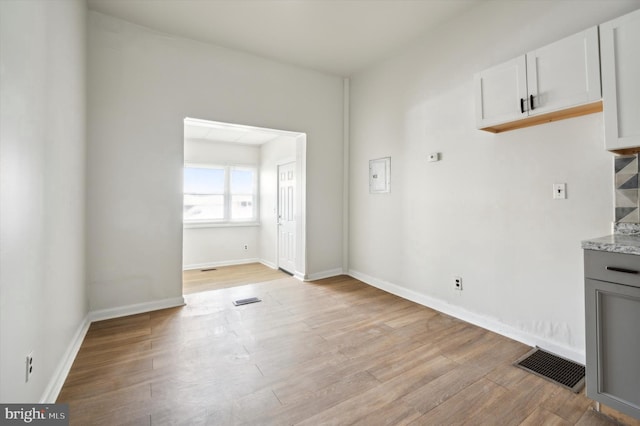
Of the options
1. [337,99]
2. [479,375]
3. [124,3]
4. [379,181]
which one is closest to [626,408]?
[479,375]

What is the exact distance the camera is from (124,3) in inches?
116

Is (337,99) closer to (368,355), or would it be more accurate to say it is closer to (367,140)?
(367,140)

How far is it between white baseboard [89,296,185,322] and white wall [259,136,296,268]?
2.47 m

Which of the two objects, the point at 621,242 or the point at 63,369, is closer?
the point at 621,242

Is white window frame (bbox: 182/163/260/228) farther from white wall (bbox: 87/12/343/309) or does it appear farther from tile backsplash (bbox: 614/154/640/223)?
tile backsplash (bbox: 614/154/640/223)

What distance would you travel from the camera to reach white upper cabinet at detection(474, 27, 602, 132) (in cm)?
198

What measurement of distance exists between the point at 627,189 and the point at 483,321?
162 centimetres

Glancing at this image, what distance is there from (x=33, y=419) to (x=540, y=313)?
3.52m

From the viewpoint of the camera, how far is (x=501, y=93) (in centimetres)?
247

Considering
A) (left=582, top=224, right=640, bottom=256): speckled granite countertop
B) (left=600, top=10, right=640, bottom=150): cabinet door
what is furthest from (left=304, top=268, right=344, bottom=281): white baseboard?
(left=600, top=10, right=640, bottom=150): cabinet door

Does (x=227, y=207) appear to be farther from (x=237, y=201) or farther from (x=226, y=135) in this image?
(x=226, y=135)

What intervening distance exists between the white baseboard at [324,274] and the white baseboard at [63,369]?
108 inches

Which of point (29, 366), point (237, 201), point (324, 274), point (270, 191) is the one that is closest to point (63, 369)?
point (29, 366)

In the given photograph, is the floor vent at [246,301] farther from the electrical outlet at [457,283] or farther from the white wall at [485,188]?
the electrical outlet at [457,283]
